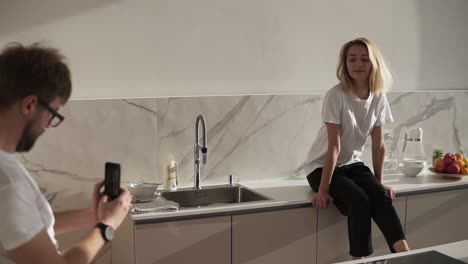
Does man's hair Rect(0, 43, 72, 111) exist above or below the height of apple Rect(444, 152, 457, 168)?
above

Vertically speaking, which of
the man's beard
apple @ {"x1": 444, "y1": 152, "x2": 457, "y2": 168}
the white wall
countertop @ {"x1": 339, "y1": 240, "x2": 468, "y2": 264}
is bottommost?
countertop @ {"x1": 339, "y1": 240, "x2": 468, "y2": 264}

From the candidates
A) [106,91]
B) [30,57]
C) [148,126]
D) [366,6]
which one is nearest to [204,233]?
[148,126]

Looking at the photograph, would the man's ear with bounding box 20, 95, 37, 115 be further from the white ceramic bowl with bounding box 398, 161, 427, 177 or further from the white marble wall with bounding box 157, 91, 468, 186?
the white ceramic bowl with bounding box 398, 161, 427, 177

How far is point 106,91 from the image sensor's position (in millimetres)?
3047

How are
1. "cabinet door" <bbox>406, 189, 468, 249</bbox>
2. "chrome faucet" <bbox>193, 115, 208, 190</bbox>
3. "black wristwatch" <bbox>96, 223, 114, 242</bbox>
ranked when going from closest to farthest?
"black wristwatch" <bbox>96, 223, 114, 242</bbox>
"chrome faucet" <bbox>193, 115, 208, 190</bbox>
"cabinet door" <bbox>406, 189, 468, 249</bbox>

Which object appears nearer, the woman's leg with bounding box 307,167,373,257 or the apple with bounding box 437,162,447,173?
the woman's leg with bounding box 307,167,373,257

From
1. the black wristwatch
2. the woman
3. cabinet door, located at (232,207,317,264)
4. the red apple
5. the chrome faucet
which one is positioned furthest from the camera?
the red apple

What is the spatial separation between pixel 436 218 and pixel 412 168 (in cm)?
35

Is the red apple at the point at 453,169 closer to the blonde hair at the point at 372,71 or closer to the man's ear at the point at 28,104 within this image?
the blonde hair at the point at 372,71

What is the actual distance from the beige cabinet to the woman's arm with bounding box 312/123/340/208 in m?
0.53

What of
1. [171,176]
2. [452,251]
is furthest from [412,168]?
[452,251]

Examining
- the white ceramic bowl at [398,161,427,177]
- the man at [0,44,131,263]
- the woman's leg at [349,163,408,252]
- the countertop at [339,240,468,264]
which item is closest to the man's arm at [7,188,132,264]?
the man at [0,44,131,263]

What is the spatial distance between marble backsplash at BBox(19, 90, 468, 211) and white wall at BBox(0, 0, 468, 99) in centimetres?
9

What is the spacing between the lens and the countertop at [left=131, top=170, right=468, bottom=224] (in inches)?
105
